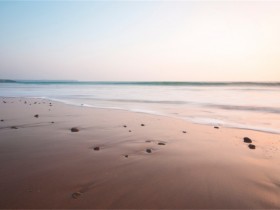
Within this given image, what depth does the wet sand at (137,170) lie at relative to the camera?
289cm

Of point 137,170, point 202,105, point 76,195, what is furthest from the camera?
point 202,105

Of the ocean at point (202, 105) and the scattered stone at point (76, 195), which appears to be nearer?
the scattered stone at point (76, 195)

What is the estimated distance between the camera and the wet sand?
2889mm

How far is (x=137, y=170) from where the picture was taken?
12.6 ft

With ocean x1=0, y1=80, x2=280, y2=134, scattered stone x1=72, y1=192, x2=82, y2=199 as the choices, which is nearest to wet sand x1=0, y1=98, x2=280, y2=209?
scattered stone x1=72, y1=192, x2=82, y2=199

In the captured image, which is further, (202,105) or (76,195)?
(202,105)

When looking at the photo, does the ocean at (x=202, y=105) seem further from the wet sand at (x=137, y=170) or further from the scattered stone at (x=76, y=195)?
the scattered stone at (x=76, y=195)

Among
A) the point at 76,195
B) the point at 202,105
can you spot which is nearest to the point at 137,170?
the point at 76,195

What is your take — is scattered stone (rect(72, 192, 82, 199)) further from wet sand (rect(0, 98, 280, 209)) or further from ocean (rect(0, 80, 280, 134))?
ocean (rect(0, 80, 280, 134))

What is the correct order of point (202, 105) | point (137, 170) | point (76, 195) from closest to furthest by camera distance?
point (76, 195) → point (137, 170) → point (202, 105)

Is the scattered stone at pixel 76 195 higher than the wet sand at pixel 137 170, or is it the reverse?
the scattered stone at pixel 76 195

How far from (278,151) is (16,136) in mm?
5628

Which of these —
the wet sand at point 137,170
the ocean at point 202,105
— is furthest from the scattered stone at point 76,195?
the ocean at point 202,105

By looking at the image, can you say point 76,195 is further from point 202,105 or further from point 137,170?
point 202,105
